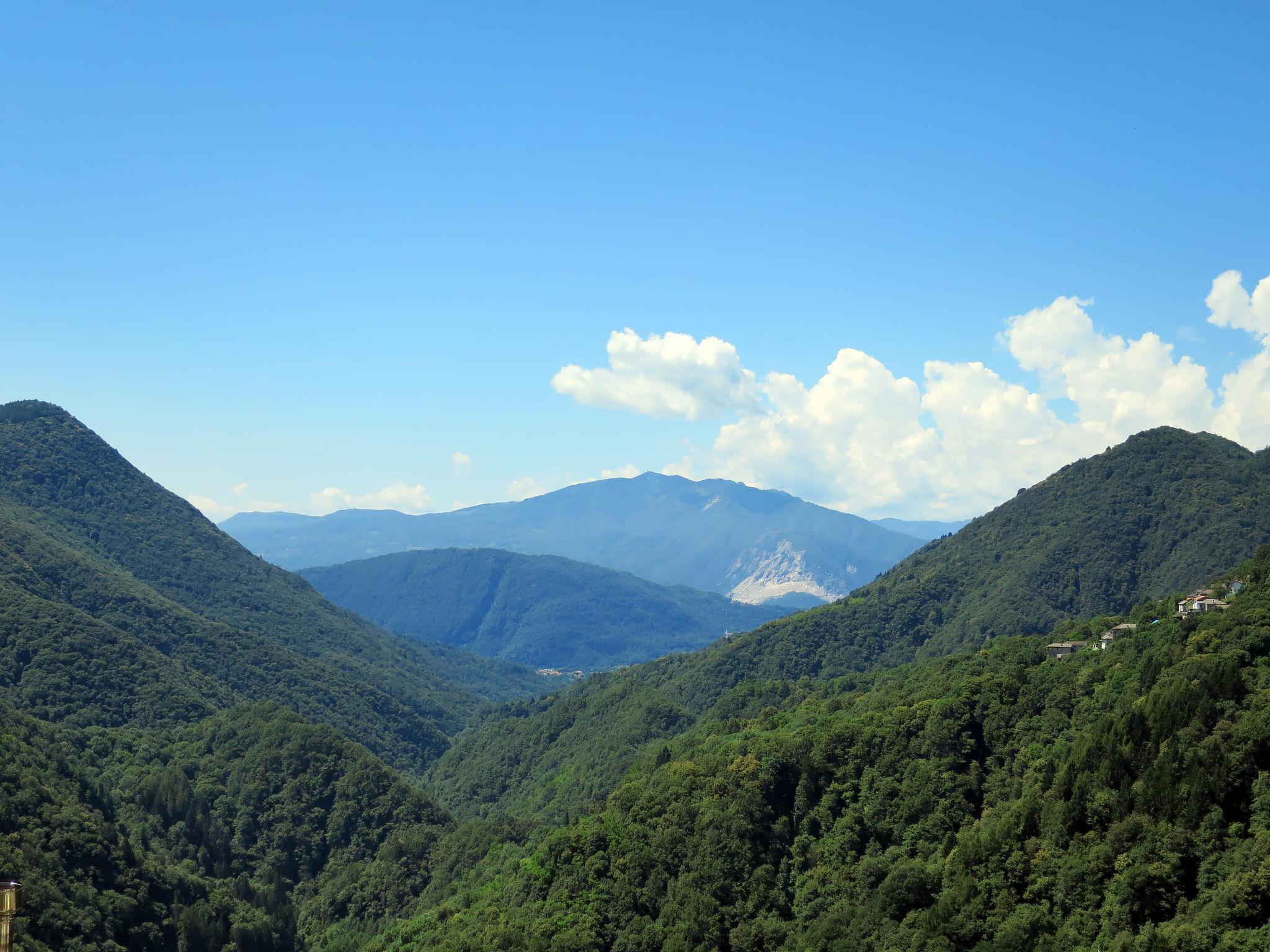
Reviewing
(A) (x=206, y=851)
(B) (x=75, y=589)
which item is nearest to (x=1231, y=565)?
(A) (x=206, y=851)

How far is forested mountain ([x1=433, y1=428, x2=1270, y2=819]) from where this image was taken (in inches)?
6383

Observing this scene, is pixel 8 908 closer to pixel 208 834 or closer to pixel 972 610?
pixel 208 834

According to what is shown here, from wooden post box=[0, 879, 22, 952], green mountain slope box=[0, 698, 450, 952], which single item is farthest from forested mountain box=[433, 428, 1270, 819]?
wooden post box=[0, 879, 22, 952]

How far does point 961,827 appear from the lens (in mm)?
71750

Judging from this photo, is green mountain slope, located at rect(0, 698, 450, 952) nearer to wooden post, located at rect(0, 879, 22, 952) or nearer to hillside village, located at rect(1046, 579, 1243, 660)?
hillside village, located at rect(1046, 579, 1243, 660)

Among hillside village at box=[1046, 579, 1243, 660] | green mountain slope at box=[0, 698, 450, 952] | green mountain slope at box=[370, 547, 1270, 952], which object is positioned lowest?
green mountain slope at box=[0, 698, 450, 952]

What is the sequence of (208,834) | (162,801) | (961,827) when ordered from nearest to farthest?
(961,827) → (208,834) → (162,801)

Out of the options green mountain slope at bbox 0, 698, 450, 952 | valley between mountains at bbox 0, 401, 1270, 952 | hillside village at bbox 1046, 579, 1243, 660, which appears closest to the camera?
valley between mountains at bbox 0, 401, 1270, 952

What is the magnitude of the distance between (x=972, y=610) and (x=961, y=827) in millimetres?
116100

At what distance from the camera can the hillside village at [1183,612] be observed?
81312mm

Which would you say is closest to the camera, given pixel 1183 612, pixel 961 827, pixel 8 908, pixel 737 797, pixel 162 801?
pixel 8 908

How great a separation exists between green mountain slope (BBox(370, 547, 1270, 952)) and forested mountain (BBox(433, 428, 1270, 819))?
57988 mm

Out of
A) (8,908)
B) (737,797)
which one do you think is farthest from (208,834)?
(8,908)

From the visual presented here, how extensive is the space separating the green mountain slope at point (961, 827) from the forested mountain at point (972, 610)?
5799 cm
